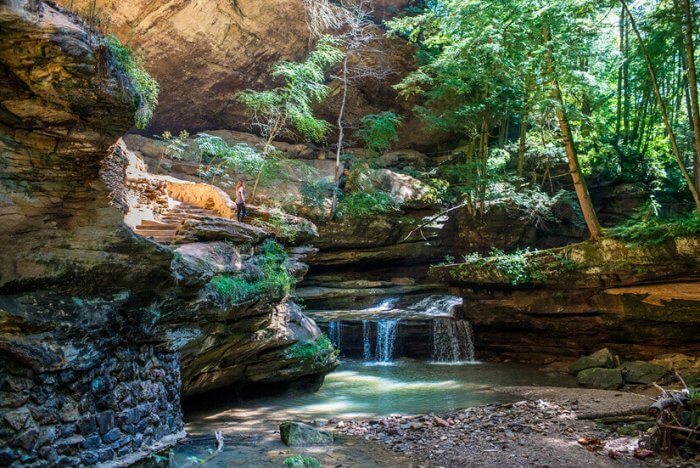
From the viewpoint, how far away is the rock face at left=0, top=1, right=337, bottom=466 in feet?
13.9

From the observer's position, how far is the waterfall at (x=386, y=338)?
576 inches

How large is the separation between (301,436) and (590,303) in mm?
9222

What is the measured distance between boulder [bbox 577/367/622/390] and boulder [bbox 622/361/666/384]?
0.73 ft

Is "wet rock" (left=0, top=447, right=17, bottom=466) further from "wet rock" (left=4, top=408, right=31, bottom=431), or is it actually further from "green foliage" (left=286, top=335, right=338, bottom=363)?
"green foliage" (left=286, top=335, right=338, bottom=363)

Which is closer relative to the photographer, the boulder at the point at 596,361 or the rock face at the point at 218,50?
the boulder at the point at 596,361

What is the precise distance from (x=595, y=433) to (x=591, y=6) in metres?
9.29

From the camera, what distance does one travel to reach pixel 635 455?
5.59 m

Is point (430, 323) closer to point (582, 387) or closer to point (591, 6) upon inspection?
point (582, 387)

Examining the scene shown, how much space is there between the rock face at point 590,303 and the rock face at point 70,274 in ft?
33.8

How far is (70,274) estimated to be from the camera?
4867mm

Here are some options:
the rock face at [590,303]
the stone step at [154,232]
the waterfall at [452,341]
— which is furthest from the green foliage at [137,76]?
the waterfall at [452,341]

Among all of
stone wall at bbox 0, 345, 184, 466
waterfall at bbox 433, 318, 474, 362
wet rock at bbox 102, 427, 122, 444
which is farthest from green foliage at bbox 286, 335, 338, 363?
wet rock at bbox 102, 427, 122, 444

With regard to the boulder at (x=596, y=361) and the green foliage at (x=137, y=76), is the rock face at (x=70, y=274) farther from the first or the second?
the boulder at (x=596, y=361)

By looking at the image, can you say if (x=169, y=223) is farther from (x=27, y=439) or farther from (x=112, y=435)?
(x=27, y=439)
